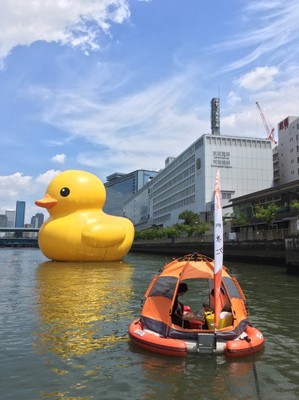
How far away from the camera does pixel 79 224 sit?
34.7m

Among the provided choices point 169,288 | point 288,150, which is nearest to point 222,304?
point 169,288

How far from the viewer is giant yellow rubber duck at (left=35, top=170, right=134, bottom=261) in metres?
34.6

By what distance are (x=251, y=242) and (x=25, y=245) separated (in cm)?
16585

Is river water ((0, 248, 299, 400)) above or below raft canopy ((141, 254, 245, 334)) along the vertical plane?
below

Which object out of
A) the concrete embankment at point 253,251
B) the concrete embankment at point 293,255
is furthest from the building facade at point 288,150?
the concrete embankment at point 293,255

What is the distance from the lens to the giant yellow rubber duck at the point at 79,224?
3456 cm

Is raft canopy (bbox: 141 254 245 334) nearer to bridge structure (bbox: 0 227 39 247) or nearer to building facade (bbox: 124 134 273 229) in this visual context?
building facade (bbox: 124 134 273 229)

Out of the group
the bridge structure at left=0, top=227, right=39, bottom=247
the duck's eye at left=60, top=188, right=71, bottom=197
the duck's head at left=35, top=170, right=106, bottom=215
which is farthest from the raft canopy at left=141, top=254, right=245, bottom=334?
the bridge structure at left=0, top=227, right=39, bottom=247

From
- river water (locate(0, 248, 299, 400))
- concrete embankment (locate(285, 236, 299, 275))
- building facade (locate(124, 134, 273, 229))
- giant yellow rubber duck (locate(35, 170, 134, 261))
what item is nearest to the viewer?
river water (locate(0, 248, 299, 400))

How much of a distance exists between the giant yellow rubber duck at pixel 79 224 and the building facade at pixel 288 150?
92979mm

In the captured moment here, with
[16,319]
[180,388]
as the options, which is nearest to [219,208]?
[180,388]

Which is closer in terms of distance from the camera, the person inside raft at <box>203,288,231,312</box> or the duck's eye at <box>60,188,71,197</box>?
the person inside raft at <box>203,288,231,312</box>

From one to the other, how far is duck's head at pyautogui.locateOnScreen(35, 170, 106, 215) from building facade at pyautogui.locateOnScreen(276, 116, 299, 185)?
93.4 metres

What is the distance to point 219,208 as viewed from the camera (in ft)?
30.5
